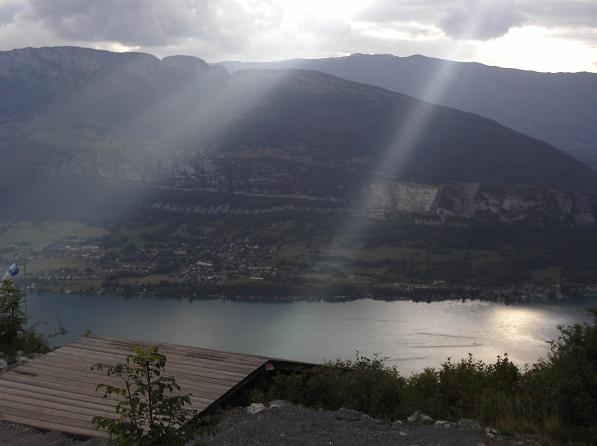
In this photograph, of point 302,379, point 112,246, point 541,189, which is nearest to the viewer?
point 302,379

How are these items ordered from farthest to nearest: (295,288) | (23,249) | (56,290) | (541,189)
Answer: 1. (541,189)
2. (23,249)
3. (295,288)
4. (56,290)

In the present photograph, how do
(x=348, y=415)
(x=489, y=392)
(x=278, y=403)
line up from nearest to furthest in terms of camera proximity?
(x=348, y=415)
(x=278, y=403)
(x=489, y=392)

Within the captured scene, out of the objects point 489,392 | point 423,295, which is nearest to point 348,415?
A: point 489,392

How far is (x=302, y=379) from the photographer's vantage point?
8789 millimetres

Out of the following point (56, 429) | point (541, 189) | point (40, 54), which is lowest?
point (56, 429)

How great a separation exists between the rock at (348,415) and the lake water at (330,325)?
107ft

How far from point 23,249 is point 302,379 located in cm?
7761

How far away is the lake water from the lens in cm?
4541

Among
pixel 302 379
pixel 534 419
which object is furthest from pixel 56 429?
pixel 534 419

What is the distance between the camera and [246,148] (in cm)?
12631

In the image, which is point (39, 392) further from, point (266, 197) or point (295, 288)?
point (266, 197)

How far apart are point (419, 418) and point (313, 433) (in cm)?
138

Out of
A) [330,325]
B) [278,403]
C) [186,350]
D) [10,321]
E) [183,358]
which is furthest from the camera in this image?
[330,325]

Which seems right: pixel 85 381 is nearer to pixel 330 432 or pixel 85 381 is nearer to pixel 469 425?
pixel 330 432
